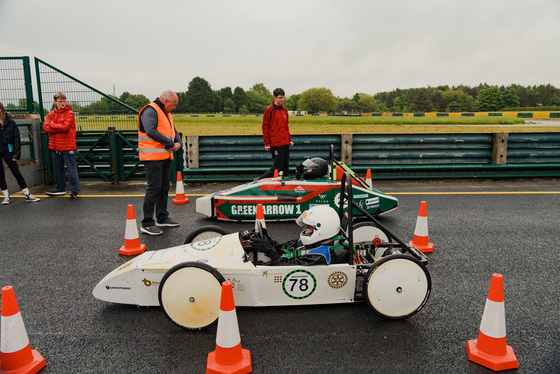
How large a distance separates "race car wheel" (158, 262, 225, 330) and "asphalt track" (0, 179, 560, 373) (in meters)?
0.23

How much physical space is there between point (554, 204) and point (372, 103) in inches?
3291

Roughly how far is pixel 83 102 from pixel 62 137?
86.2 inches

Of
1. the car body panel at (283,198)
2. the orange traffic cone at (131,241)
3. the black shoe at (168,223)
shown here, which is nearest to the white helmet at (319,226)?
Result: the orange traffic cone at (131,241)

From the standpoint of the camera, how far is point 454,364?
3445 millimetres

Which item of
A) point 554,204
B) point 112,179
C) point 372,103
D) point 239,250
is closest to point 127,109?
point 112,179

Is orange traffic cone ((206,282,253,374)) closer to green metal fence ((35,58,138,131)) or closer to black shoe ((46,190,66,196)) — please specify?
black shoe ((46,190,66,196))

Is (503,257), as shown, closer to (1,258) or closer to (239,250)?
(239,250)

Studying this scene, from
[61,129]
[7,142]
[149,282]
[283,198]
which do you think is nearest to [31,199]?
[7,142]

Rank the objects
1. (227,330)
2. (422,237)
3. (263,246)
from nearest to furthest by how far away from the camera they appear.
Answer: (227,330) < (263,246) < (422,237)

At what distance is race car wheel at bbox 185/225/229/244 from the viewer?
5051 mm

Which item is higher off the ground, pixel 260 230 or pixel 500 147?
pixel 500 147

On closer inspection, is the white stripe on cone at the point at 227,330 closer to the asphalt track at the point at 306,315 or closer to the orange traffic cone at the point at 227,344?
the orange traffic cone at the point at 227,344

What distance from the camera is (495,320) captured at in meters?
3.42

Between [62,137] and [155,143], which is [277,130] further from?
[62,137]
